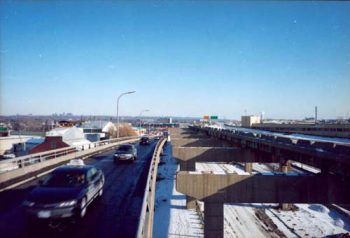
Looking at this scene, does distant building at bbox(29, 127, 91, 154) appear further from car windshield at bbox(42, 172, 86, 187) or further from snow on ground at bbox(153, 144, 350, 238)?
car windshield at bbox(42, 172, 86, 187)

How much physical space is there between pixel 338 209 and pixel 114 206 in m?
24.0

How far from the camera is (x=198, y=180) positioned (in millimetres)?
13820

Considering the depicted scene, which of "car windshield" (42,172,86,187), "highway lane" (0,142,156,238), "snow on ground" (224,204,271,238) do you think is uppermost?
"car windshield" (42,172,86,187)

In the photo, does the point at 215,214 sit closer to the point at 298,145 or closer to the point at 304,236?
the point at 298,145

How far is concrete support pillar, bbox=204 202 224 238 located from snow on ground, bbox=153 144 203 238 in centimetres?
371

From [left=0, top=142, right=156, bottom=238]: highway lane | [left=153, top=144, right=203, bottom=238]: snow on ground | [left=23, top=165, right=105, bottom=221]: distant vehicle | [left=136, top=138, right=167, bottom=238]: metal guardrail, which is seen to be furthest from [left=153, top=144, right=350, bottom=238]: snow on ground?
[left=23, top=165, right=105, bottom=221]: distant vehicle

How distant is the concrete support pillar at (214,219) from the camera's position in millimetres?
13758

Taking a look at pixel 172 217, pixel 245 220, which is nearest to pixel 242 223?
pixel 245 220

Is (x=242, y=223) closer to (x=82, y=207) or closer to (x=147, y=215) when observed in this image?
(x=147, y=215)

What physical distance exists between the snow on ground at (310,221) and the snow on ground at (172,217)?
6.89 meters

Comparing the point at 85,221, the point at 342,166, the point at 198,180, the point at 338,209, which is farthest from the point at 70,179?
the point at 338,209

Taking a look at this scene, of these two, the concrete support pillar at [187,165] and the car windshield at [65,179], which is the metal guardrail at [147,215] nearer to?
the car windshield at [65,179]

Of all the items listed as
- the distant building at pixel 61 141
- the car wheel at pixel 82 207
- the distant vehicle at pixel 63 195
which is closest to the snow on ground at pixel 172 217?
the distant vehicle at pixel 63 195

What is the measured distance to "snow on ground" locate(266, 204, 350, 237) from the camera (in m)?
20.2
